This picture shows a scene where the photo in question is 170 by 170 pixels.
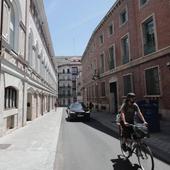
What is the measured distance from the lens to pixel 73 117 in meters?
17.8

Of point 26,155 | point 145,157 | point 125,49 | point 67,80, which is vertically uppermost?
point 67,80

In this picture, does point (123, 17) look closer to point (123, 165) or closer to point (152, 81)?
point (152, 81)

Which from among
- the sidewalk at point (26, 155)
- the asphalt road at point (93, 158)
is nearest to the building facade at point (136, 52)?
the asphalt road at point (93, 158)

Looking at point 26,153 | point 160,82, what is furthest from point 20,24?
point 160,82

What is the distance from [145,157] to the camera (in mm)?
4586

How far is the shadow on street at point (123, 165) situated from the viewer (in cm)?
506

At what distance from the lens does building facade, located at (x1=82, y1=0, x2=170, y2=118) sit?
13.6 metres

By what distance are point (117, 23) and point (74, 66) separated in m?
58.2

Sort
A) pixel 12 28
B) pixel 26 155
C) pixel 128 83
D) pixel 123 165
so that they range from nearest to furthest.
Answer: pixel 123 165 < pixel 26 155 < pixel 12 28 < pixel 128 83

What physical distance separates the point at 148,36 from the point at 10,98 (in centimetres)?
1113

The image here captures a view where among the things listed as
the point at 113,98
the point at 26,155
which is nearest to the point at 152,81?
the point at 113,98

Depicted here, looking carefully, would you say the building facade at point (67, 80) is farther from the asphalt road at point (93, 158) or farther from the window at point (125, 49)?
the asphalt road at point (93, 158)

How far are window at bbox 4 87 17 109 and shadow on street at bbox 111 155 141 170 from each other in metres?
6.32

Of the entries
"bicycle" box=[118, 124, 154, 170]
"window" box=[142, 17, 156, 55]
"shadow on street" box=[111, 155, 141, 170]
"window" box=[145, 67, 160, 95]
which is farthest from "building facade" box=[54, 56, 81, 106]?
"bicycle" box=[118, 124, 154, 170]
